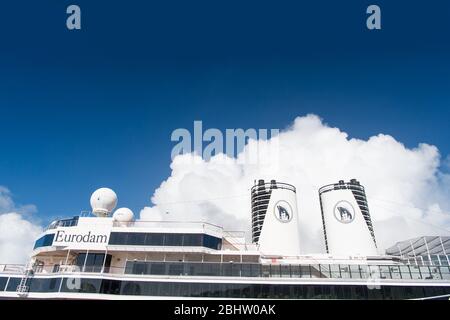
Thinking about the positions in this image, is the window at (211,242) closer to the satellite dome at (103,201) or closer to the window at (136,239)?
the window at (136,239)

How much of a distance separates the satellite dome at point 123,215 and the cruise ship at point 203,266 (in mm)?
110

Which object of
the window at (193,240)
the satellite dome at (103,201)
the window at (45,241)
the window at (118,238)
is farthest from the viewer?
the satellite dome at (103,201)

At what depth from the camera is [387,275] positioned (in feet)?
80.5

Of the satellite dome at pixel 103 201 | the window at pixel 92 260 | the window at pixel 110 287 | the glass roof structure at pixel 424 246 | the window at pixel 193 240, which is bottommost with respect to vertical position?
the window at pixel 110 287

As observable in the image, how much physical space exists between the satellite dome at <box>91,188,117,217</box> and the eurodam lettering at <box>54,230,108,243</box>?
4928mm

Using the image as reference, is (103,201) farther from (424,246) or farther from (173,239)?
(424,246)

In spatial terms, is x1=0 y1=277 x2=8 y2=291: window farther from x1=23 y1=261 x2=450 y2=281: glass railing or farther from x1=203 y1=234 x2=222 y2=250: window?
x1=203 y1=234 x2=222 y2=250: window

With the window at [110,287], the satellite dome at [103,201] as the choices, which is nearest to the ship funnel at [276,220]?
the window at [110,287]

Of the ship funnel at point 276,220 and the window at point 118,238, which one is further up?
the ship funnel at point 276,220

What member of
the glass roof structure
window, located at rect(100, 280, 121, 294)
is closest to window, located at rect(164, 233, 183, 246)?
window, located at rect(100, 280, 121, 294)

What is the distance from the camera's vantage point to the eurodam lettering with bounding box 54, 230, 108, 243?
2848 centimetres

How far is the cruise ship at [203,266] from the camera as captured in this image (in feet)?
79.6
